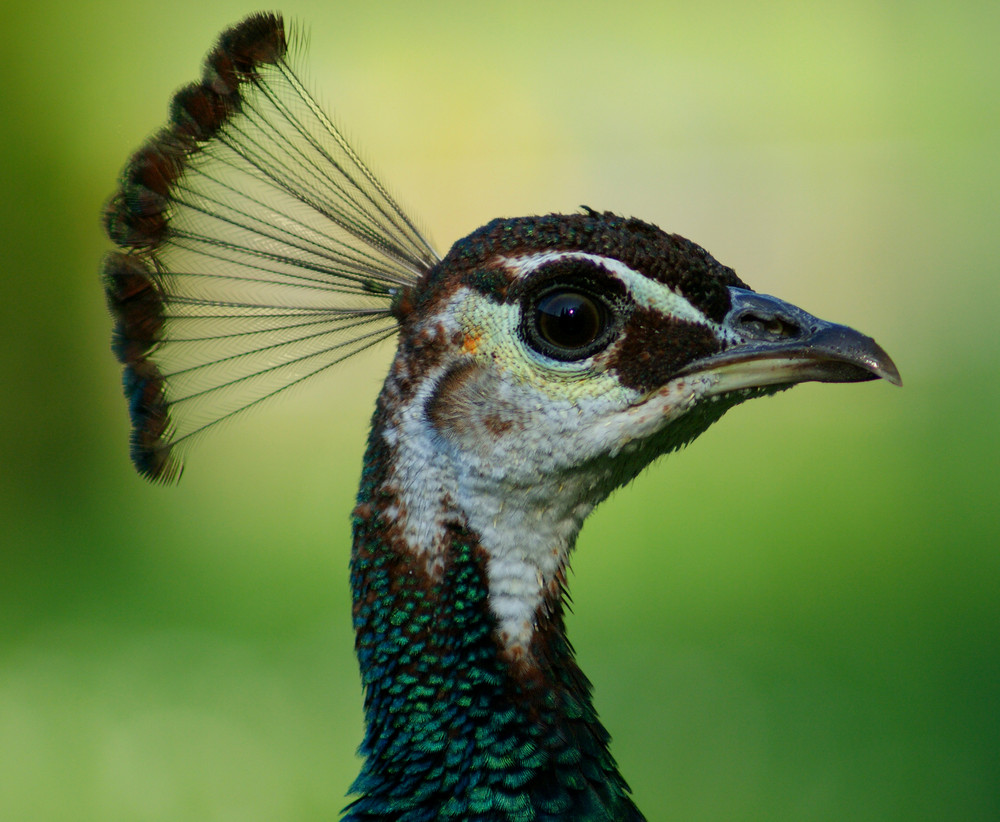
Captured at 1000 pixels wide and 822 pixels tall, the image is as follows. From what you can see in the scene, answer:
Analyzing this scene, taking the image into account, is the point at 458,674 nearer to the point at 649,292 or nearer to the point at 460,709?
the point at 460,709

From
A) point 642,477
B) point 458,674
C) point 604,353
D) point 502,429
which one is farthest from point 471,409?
point 642,477

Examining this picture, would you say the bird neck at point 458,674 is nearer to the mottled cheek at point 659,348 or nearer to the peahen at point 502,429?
the peahen at point 502,429

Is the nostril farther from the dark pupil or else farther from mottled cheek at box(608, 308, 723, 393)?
the dark pupil

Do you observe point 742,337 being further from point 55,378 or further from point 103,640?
point 55,378

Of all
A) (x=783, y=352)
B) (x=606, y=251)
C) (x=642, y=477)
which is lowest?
(x=783, y=352)

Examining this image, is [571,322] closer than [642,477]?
Yes

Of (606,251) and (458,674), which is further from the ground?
(606,251)

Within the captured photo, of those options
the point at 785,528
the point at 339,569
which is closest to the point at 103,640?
the point at 339,569
